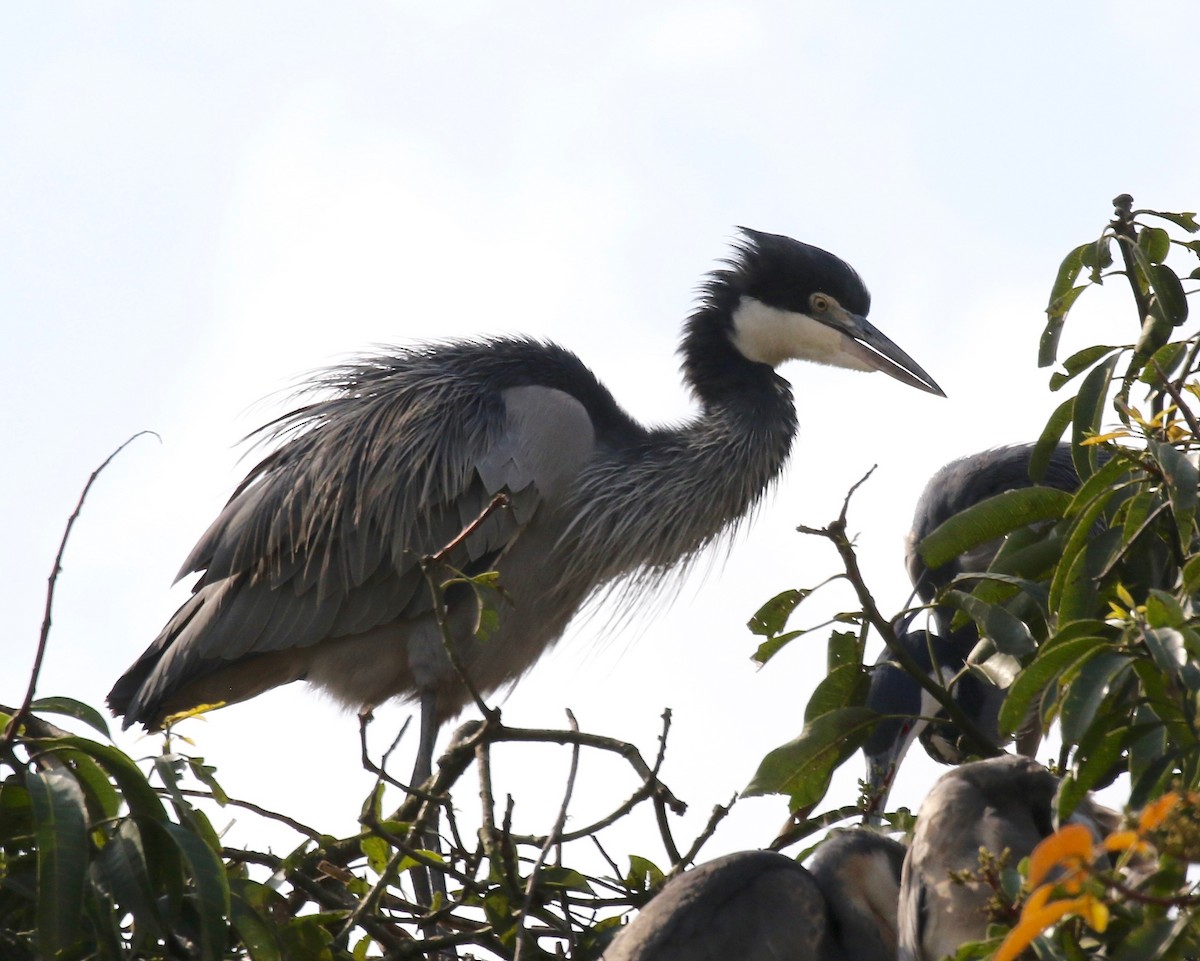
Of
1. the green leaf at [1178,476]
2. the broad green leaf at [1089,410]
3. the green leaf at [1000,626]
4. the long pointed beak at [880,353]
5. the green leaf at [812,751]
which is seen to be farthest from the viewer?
the long pointed beak at [880,353]

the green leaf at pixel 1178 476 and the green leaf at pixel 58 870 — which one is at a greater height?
the green leaf at pixel 1178 476

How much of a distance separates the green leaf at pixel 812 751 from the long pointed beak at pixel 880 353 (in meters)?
2.78

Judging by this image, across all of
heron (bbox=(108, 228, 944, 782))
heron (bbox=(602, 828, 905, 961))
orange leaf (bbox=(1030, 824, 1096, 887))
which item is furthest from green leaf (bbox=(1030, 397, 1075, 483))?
heron (bbox=(108, 228, 944, 782))

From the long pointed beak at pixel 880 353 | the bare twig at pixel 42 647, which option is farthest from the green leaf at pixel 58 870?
the long pointed beak at pixel 880 353

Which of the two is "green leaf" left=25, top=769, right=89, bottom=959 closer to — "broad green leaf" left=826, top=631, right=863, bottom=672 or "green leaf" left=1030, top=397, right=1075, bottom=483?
"broad green leaf" left=826, top=631, right=863, bottom=672

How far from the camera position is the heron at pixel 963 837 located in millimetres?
2350

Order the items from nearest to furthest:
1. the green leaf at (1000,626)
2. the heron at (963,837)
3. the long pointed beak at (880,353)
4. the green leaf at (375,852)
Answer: the heron at (963,837) → the green leaf at (1000,626) → the green leaf at (375,852) → the long pointed beak at (880,353)

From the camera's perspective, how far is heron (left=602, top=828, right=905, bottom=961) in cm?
256

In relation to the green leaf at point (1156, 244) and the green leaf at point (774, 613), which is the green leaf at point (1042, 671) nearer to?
the green leaf at point (774, 613)

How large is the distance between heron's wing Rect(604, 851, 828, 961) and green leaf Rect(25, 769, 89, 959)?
815 millimetres

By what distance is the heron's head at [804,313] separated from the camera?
545cm

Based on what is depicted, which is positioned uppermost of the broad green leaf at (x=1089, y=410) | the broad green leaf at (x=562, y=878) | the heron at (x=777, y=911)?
the broad green leaf at (x=1089, y=410)

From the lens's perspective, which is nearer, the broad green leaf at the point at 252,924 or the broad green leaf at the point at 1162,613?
the broad green leaf at the point at 1162,613

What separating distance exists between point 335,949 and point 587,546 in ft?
8.15
